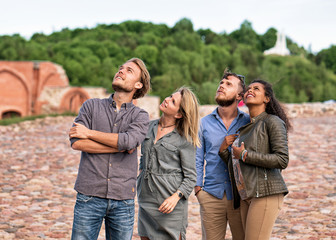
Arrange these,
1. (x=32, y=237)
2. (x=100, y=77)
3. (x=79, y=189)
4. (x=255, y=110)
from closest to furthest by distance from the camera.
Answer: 1. (x=79, y=189)
2. (x=255, y=110)
3. (x=32, y=237)
4. (x=100, y=77)

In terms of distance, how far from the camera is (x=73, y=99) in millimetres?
27031

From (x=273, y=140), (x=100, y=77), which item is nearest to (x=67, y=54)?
(x=100, y=77)

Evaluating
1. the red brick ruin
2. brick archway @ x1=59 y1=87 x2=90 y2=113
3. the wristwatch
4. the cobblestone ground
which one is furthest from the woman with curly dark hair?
the red brick ruin

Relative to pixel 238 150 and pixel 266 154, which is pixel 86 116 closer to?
pixel 238 150

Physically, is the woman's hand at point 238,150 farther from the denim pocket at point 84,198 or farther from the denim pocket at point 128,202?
the denim pocket at point 84,198

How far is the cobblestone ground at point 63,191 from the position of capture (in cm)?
516

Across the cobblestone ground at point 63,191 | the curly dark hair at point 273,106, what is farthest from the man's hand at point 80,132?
the cobblestone ground at point 63,191

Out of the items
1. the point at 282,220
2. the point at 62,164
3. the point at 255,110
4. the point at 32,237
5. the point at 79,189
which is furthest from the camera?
the point at 62,164

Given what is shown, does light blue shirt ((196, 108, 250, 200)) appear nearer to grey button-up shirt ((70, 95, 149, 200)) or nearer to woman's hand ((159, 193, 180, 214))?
woman's hand ((159, 193, 180, 214))

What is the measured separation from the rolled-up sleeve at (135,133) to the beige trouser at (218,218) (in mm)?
996

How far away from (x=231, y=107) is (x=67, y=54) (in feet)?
168

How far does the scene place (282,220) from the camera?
5645mm

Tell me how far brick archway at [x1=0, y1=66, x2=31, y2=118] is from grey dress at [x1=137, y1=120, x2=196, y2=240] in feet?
93.1

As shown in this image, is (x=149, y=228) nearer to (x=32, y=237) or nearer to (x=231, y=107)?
(x=231, y=107)
